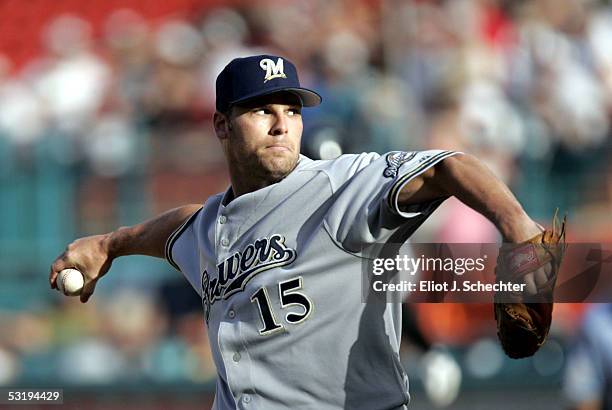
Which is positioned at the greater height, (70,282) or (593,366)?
(70,282)

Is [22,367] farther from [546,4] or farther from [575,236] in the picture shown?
[546,4]

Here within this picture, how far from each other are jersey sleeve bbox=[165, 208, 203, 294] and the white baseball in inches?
10.5

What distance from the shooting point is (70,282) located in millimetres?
3061

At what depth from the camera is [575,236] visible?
5828 millimetres

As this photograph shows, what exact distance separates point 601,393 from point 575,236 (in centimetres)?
139

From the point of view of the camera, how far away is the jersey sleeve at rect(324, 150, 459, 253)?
2.43 metres

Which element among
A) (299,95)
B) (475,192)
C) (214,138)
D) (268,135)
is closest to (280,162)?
(268,135)

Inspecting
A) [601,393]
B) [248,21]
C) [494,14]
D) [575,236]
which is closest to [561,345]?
[575,236]

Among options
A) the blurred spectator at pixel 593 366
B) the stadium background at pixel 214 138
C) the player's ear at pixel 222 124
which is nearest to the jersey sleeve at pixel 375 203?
the player's ear at pixel 222 124

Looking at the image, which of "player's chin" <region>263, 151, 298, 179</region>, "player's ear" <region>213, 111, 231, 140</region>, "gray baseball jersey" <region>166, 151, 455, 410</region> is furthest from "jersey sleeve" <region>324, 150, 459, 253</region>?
"player's ear" <region>213, 111, 231, 140</region>

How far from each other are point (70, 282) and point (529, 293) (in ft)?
4.74

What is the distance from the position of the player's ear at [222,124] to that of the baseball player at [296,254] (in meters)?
0.02

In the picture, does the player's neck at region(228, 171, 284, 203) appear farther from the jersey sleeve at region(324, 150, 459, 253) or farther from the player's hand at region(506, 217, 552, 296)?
the player's hand at region(506, 217, 552, 296)
